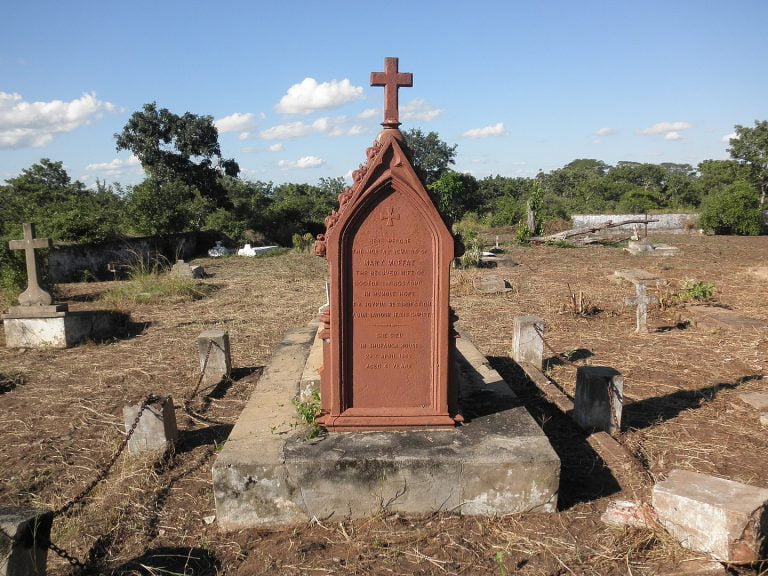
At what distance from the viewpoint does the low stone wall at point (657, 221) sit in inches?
993

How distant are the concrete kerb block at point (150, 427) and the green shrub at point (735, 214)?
83.9 feet

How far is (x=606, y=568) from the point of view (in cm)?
275

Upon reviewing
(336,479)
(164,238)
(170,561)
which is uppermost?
(164,238)

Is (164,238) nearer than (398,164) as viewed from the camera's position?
No

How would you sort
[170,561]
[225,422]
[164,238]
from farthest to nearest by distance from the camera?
[164,238], [225,422], [170,561]

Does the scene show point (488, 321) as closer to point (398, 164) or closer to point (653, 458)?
point (653, 458)

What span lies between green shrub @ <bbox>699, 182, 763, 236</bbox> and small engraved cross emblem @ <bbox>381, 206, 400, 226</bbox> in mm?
24738

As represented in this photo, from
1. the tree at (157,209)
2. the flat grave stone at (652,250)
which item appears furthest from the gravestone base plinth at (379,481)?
the tree at (157,209)

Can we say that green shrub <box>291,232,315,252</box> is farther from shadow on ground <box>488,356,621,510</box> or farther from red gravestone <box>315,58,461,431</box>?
red gravestone <box>315,58,461,431</box>

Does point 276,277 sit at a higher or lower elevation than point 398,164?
lower

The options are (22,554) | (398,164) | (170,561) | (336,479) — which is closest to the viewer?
(22,554)

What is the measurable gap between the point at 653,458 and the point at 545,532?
1.37m

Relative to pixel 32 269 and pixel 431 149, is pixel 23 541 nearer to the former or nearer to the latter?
pixel 32 269

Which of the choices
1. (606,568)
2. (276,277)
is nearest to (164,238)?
(276,277)
